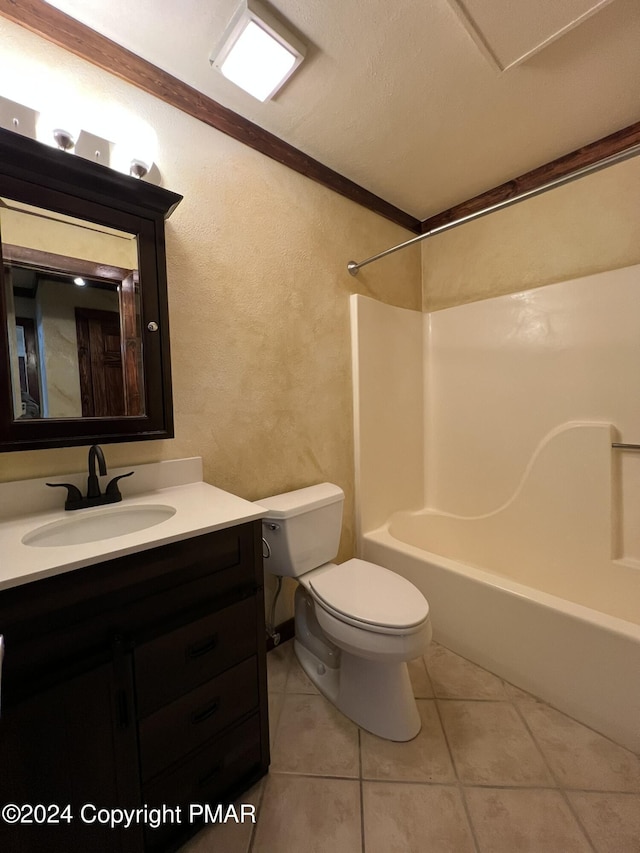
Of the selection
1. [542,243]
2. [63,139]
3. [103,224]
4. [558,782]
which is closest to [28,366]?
[103,224]

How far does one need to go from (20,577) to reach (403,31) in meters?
1.88

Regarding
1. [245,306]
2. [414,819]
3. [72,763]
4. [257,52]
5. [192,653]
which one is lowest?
[414,819]

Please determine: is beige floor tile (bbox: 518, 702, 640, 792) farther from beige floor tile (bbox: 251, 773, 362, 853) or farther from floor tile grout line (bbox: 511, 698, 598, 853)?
beige floor tile (bbox: 251, 773, 362, 853)

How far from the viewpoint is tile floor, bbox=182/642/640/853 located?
0.94 metres

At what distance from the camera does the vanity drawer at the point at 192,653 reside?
83cm

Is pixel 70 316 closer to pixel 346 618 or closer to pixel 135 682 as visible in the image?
pixel 135 682

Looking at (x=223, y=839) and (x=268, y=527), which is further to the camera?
(x=268, y=527)

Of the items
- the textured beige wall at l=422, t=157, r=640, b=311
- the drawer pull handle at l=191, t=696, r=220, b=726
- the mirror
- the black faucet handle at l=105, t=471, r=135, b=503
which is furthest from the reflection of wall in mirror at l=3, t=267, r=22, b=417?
the textured beige wall at l=422, t=157, r=640, b=311

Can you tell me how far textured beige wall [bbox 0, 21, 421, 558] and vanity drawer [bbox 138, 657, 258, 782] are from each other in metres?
0.70

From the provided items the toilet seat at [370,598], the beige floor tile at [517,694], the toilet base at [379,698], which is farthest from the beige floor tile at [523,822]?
the toilet seat at [370,598]

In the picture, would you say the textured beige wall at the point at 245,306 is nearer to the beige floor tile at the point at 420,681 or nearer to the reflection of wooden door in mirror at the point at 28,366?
the reflection of wooden door in mirror at the point at 28,366

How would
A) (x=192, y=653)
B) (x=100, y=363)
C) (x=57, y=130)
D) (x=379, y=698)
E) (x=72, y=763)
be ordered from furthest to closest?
(x=379, y=698), (x=100, y=363), (x=57, y=130), (x=192, y=653), (x=72, y=763)

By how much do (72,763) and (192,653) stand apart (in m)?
0.29

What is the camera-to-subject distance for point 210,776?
965mm
